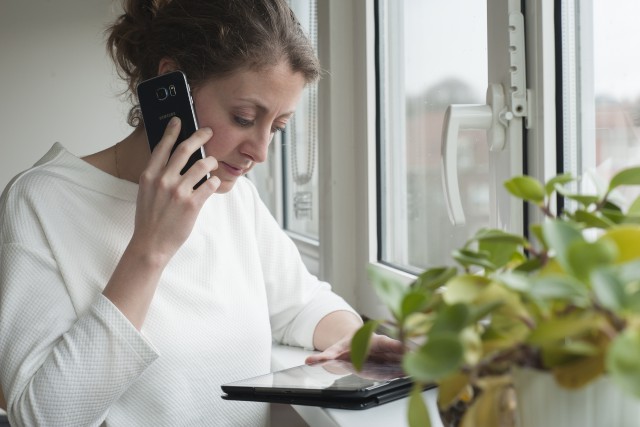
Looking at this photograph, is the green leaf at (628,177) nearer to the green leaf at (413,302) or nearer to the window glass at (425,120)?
the green leaf at (413,302)

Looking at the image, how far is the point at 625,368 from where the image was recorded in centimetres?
34

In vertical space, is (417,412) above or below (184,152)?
below

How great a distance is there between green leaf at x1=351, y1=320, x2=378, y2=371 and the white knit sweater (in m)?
0.59

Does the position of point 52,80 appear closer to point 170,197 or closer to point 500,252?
point 170,197

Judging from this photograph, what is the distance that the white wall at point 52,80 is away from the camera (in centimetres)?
262

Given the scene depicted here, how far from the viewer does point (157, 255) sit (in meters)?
1.01

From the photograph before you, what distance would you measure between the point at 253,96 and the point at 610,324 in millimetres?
772

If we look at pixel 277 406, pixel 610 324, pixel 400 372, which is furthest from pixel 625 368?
pixel 277 406

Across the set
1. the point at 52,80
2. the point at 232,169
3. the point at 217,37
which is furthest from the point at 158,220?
the point at 52,80

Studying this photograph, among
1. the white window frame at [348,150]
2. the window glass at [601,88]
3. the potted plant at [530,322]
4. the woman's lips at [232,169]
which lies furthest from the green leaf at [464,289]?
the white window frame at [348,150]

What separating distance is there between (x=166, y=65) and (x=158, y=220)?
0.27m

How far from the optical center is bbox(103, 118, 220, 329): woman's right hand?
998 mm

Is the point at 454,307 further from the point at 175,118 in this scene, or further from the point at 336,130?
the point at 336,130

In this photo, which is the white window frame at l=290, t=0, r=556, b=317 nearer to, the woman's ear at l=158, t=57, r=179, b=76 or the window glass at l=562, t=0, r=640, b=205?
the woman's ear at l=158, t=57, r=179, b=76
